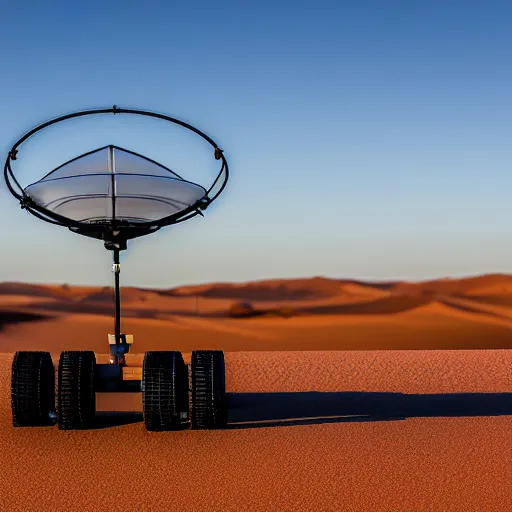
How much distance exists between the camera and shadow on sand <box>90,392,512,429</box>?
10959 mm

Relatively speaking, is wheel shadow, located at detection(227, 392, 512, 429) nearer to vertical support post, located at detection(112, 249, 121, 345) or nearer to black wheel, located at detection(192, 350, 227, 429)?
black wheel, located at detection(192, 350, 227, 429)

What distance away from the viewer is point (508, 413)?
463 inches

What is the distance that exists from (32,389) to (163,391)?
6.33 feet

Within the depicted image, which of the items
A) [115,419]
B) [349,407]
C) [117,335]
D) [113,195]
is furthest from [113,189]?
[349,407]

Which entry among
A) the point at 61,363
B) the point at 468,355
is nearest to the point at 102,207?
the point at 61,363

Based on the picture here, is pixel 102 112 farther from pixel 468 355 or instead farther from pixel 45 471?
pixel 468 355

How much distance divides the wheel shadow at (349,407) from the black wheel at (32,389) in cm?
249

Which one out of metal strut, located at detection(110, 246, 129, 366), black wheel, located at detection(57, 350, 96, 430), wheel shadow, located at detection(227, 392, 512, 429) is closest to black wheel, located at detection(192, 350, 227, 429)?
wheel shadow, located at detection(227, 392, 512, 429)

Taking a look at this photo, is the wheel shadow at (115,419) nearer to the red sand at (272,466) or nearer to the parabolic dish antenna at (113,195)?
the red sand at (272,466)

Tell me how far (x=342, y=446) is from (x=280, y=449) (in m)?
0.75

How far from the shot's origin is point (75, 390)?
9.90 meters

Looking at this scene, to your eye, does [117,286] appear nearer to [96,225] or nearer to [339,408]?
[96,225]

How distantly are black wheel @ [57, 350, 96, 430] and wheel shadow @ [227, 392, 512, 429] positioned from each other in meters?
1.91

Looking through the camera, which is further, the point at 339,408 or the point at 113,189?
the point at 339,408
